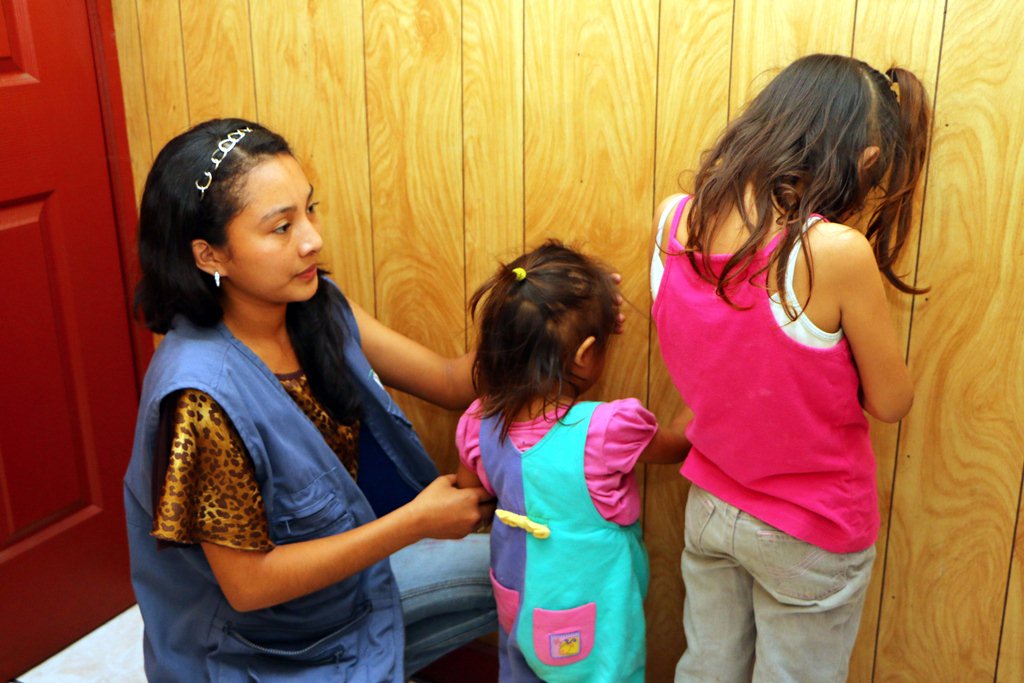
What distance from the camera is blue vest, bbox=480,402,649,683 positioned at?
4.63ft

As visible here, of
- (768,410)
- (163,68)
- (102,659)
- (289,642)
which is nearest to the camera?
(768,410)

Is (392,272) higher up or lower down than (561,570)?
higher up

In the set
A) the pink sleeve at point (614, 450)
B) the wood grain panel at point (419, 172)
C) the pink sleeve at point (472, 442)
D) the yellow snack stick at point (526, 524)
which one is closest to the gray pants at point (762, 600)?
the pink sleeve at point (614, 450)

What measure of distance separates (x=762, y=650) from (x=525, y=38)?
977mm

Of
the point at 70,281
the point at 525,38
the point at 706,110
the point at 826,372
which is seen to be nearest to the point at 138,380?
the point at 70,281

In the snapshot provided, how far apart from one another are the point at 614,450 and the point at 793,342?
0.30m

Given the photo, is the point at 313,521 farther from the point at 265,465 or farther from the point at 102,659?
the point at 102,659

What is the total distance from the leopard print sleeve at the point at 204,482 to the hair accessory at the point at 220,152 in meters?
0.28

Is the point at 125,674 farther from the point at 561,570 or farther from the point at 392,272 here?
the point at 561,570

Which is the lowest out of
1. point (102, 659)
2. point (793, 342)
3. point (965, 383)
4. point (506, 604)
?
point (102, 659)

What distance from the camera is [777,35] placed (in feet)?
4.60

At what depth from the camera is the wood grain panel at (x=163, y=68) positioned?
1992 mm

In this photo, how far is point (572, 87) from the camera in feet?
5.19

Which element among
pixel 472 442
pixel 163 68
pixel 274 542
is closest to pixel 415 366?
pixel 472 442
